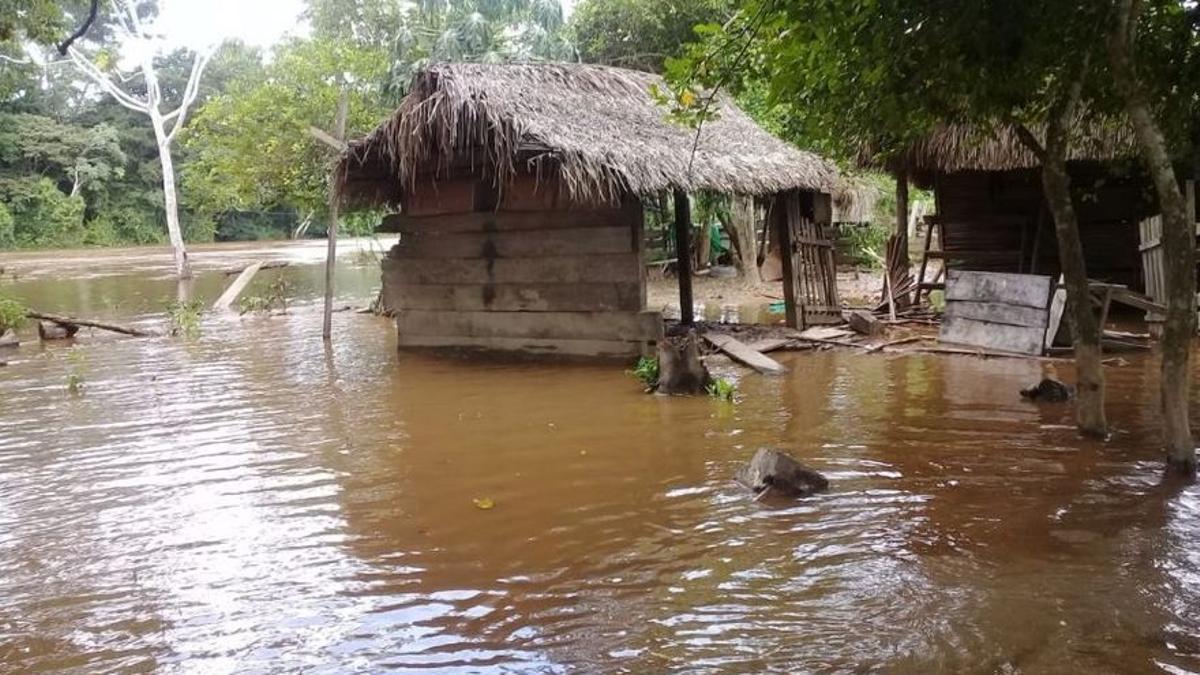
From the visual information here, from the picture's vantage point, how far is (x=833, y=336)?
10930 millimetres

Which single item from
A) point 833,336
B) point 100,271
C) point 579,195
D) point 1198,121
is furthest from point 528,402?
point 100,271

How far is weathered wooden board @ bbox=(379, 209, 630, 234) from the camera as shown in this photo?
972cm

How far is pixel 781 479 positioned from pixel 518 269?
5.64m

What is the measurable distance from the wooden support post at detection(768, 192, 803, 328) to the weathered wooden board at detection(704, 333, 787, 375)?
1235 millimetres

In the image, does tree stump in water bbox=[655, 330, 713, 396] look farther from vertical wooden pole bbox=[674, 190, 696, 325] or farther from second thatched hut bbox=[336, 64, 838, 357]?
vertical wooden pole bbox=[674, 190, 696, 325]

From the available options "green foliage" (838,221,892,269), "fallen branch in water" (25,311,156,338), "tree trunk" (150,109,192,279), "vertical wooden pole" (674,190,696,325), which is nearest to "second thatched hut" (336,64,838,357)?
"vertical wooden pole" (674,190,696,325)

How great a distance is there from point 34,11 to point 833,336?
10.3m

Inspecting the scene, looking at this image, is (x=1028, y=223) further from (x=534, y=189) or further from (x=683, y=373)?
(x=534, y=189)

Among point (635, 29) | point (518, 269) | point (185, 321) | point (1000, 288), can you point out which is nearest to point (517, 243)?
point (518, 269)

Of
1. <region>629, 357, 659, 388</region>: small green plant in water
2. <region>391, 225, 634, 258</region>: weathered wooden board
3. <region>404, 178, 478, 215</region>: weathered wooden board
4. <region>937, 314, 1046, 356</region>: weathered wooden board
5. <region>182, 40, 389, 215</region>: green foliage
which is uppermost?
<region>182, 40, 389, 215</region>: green foliage

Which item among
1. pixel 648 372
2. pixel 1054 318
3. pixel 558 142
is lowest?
pixel 648 372

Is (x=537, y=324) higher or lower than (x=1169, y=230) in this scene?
lower

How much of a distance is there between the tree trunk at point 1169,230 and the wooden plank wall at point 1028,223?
23.7 ft

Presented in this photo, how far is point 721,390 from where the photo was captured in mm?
7930
